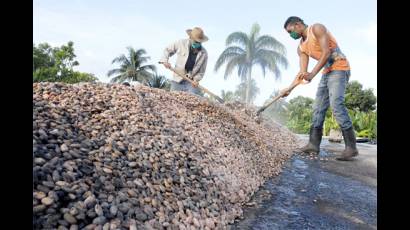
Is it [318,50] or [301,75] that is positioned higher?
[318,50]

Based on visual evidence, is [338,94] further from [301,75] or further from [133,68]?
[133,68]

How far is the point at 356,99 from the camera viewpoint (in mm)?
25391

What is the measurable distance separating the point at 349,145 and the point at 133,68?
28.8 metres

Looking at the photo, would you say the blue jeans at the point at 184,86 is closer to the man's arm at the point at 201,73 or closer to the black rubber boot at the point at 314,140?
the man's arm at the point at 201,73

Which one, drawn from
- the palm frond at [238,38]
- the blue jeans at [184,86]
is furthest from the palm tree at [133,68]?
the blue jeans at [184,86]

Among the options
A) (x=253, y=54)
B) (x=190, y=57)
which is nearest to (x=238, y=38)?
(x=253, y=54)

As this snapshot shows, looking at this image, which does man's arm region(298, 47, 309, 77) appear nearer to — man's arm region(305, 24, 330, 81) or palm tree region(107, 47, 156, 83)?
man's arm region(305, 24, 330, 81)

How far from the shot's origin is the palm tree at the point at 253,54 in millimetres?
26703

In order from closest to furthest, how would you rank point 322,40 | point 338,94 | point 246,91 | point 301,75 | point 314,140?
point 322,40
point 338,94
point 301,75
point 314,140
point 246,91

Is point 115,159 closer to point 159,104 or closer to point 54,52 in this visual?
point 159,104

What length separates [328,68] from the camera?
4.73m

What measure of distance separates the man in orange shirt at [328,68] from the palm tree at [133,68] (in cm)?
2748

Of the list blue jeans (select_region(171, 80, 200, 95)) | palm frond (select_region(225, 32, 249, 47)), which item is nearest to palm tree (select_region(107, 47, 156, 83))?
palm frond (select_region(225, 32, 249, 47))

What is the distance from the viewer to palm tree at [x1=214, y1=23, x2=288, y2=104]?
26.7m
